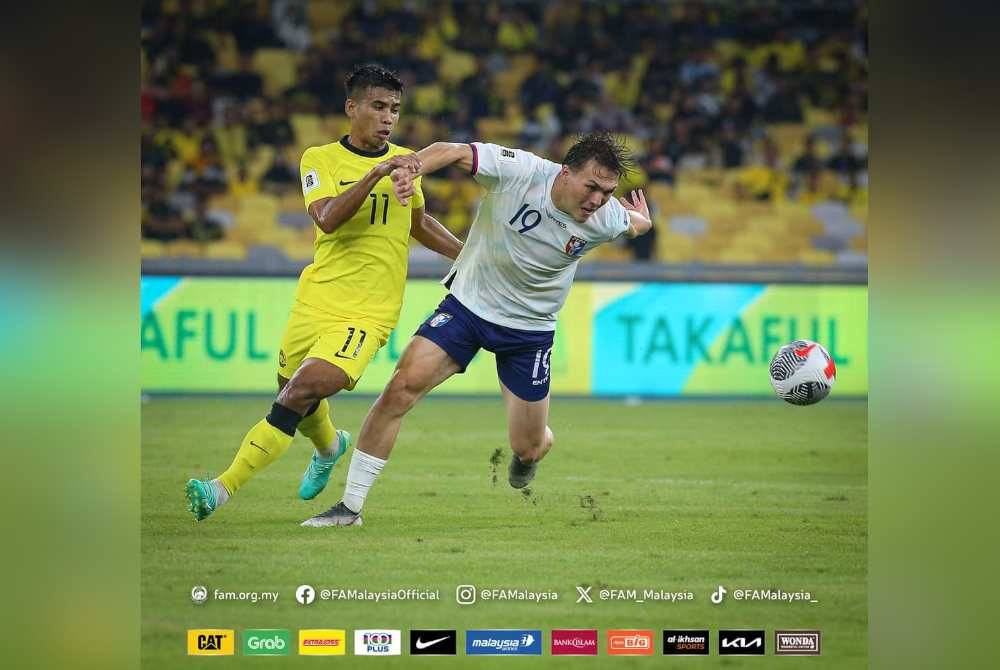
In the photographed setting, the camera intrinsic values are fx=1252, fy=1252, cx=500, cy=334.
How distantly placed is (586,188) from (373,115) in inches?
40.6

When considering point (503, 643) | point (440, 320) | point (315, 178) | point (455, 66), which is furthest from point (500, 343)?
point (455, 66)

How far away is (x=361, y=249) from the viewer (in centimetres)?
584

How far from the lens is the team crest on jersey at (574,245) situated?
579cm

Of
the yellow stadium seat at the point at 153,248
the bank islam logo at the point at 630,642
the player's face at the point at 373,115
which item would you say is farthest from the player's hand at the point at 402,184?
the yellow stadium seat at the point at 153,248

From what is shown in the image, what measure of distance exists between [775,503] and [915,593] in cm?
323

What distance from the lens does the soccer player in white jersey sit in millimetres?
5609

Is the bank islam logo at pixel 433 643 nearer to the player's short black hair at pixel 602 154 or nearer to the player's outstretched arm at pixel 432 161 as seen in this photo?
the player's outstretched arm at pixel 432 161

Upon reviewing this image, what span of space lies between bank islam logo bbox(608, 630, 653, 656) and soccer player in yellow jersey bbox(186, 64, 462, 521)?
1725 millimetres

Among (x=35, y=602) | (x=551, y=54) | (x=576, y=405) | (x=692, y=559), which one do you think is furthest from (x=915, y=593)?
(x=551, y=54)

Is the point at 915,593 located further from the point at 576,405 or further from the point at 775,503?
the point at 576,405

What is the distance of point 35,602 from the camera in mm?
3365

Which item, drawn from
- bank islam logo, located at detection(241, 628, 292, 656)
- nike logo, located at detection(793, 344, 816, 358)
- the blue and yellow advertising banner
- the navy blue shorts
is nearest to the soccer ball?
nike logo, located at detection(793, 344, 816, 358)

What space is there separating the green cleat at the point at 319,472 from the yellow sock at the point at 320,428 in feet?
0.23

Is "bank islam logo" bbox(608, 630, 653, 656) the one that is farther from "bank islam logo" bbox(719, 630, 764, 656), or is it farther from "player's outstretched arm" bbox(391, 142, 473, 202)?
"player's outstretched arm" bbox(391, 142, 473, 202)
